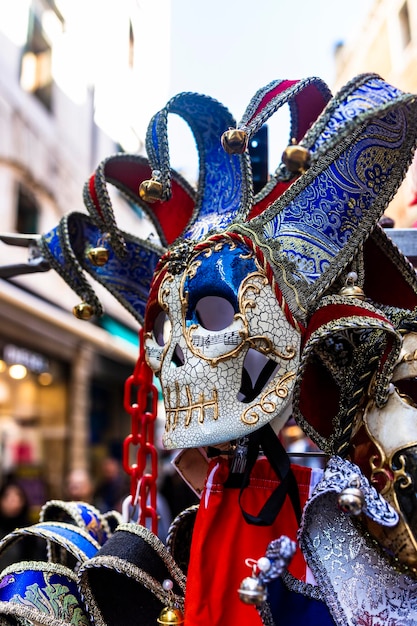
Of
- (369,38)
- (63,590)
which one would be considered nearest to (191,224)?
(63,590)

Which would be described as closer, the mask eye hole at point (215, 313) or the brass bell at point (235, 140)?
the brass bell at point (235, 140)

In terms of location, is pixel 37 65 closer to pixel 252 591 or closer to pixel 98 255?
pixel 98 255

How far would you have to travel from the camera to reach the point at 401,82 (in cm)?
215

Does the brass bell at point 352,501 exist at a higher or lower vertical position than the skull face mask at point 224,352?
lower

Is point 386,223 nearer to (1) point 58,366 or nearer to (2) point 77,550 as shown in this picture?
(2) point 77,550

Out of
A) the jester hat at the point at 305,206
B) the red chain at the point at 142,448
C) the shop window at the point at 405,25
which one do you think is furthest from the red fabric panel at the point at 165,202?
the shop window at the point at 405,25

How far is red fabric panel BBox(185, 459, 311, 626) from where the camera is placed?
1055 millimetres

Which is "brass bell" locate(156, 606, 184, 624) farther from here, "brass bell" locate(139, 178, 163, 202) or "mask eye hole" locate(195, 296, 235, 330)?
"brass bell" locate(139, 178, 163, 202)

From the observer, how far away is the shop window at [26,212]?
666 cm

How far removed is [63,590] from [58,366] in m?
6.94

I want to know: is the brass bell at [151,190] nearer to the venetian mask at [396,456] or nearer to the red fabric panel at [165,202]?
the red fabric panel at [165,202]

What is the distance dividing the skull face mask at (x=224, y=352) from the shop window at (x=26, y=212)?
230 inches

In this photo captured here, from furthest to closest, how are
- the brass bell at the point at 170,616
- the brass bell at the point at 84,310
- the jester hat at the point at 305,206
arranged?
the brass bell at the point at 84,310
the brass bell at the point at 170,616
the jester hat at the point at 305,206

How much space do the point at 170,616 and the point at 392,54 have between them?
2.43 meters
